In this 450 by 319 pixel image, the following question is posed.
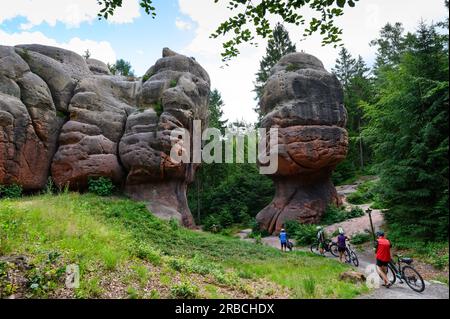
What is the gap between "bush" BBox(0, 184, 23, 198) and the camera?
16.0m

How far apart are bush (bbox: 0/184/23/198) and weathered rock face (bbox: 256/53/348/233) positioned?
1614 cm

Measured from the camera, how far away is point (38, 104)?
17781mm

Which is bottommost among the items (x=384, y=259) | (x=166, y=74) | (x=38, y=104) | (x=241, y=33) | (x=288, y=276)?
(x=288, y=276)

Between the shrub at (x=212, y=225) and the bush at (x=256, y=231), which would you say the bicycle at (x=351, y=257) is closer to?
the bush at (x=256, y=231)

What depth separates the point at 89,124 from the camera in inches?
755

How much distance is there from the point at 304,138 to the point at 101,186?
14156 millimetres

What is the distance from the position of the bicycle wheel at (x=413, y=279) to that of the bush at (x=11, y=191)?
18.2 m

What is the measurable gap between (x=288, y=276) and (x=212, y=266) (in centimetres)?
236

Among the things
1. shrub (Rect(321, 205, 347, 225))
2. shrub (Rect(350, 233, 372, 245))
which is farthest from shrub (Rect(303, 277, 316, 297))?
shrub (Rect(321, 205, 347, 225))

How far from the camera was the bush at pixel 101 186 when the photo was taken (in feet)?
59.3

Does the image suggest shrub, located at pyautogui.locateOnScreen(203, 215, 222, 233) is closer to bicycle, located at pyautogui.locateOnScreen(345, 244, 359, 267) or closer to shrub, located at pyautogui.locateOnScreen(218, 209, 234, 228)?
shrub, located at pyautogui.locateOnScreen(218, 209, 234, 228)

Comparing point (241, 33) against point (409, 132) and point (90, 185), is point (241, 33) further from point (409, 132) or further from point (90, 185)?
point (90, 185)

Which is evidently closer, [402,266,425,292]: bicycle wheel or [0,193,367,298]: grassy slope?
[0,193,367,298]: grassy slope
